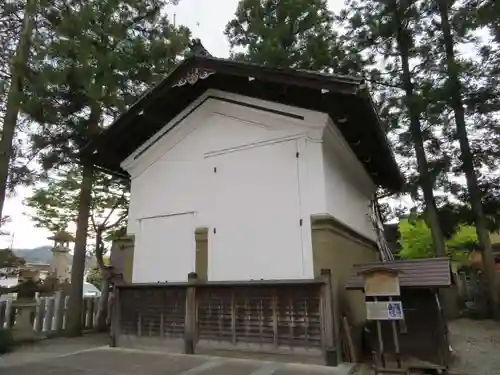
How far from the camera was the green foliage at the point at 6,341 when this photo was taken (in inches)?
275

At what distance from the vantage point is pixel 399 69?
42.3 feet

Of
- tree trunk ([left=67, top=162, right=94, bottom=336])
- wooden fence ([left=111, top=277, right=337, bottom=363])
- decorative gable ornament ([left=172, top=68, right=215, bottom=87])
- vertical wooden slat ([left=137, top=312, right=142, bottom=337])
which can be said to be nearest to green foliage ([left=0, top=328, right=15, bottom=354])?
tree trunk ([left=67, top=162, right=94, bottom=336])

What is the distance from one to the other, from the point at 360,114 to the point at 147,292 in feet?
16.0

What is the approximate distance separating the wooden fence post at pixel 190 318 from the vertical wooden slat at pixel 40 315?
16.0ft

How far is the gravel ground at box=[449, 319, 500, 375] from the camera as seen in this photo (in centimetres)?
532

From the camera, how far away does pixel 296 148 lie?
6461 mm

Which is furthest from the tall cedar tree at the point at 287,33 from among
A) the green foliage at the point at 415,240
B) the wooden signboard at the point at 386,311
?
the green foliage at the point at 415,240

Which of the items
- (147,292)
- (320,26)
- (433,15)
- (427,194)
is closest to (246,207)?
(147,292)

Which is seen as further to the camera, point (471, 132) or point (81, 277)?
point (471, 132)

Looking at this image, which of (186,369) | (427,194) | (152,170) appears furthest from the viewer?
(427,194)

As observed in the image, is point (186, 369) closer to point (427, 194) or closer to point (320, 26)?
point (427, 194)

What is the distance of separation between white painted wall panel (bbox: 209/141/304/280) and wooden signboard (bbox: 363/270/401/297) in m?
0.99

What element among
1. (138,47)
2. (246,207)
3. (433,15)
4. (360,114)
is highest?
(433,15)

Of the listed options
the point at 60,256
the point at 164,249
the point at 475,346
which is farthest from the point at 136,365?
the point at 60,256
